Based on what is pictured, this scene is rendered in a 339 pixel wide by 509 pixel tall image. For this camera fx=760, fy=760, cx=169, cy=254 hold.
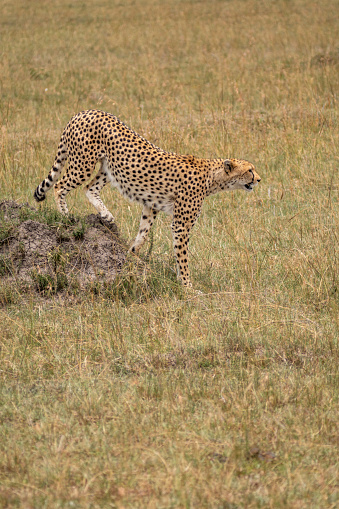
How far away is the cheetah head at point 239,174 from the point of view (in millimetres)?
5820

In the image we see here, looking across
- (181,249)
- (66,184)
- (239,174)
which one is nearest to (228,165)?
(239,174)

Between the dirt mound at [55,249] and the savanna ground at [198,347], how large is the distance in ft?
0.34

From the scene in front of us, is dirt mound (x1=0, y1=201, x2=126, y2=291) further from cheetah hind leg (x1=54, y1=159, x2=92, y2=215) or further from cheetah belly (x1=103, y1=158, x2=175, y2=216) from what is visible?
cheetah hind leg (x1=54, y1=159, x2=92, y2=215)

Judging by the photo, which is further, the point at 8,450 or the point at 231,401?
the point at 231,401

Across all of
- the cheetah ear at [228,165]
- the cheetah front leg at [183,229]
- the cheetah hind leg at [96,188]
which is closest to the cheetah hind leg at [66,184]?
the cheetah hind leg at [96,188]

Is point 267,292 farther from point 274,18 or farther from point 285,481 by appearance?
point 274,18

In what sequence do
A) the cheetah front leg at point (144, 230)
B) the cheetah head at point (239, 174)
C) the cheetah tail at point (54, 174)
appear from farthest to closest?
the cheetah tail at point (54, 174) < the cheetah front leg at point (144, 230) < the cheetah head at point (239, 174)

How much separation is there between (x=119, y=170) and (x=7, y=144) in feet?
10.6

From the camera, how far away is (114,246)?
570cm

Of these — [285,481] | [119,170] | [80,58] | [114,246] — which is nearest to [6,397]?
[285,481]

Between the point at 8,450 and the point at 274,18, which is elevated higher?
the point at 274,18

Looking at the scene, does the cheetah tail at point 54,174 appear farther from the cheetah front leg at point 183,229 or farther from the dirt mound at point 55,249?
the cheetah front leg at point 183,229

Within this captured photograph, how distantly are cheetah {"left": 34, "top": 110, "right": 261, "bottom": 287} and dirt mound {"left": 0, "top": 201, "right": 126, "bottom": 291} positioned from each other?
0.39 meters

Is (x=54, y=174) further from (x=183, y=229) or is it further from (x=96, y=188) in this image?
(x=183, y=229)
